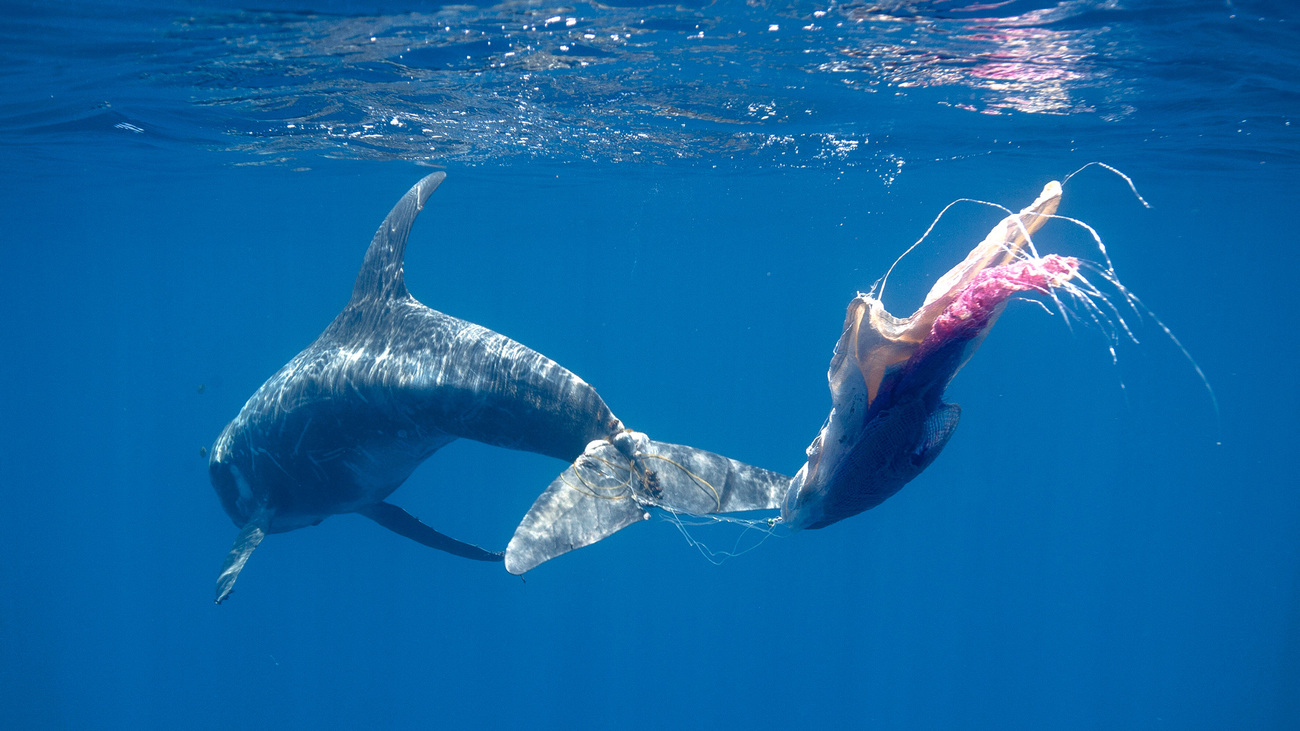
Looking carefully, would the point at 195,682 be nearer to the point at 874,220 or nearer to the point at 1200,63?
the point at 874,220

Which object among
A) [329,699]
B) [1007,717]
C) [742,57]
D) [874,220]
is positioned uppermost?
[742,57]

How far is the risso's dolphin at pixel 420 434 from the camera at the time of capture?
5547 millimetres

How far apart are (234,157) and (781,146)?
572 inches

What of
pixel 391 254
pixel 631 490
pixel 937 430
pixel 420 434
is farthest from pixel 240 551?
pixel 937 430

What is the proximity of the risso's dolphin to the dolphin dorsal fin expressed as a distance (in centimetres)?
2

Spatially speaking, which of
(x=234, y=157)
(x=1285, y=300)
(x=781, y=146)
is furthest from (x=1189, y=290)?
(x=234, y=157)

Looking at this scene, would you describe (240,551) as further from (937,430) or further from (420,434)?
(937,430)

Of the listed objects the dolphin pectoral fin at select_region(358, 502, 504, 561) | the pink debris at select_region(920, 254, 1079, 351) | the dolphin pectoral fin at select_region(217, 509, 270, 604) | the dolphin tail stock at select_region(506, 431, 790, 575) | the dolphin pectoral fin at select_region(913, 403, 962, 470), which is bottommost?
the dolphin pectoral fin at select_region(358, 502, 504, 561)

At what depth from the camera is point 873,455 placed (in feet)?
12.1

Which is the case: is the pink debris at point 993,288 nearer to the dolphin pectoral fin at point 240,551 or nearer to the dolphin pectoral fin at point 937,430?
the dolphin pectoral fin at point 937,430

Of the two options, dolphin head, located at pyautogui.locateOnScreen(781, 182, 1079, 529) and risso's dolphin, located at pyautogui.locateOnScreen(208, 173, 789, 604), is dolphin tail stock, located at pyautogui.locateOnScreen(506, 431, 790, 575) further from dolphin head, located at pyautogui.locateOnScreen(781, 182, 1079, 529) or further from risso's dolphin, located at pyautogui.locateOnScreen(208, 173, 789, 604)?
dolphin head, located at pyautogui.locateOnScreen(781, 182, 1079, 529)

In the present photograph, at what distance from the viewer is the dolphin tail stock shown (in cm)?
523

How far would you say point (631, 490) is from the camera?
18.5 ft

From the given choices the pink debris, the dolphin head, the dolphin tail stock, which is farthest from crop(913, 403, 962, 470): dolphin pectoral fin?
the dolphin tail stock
